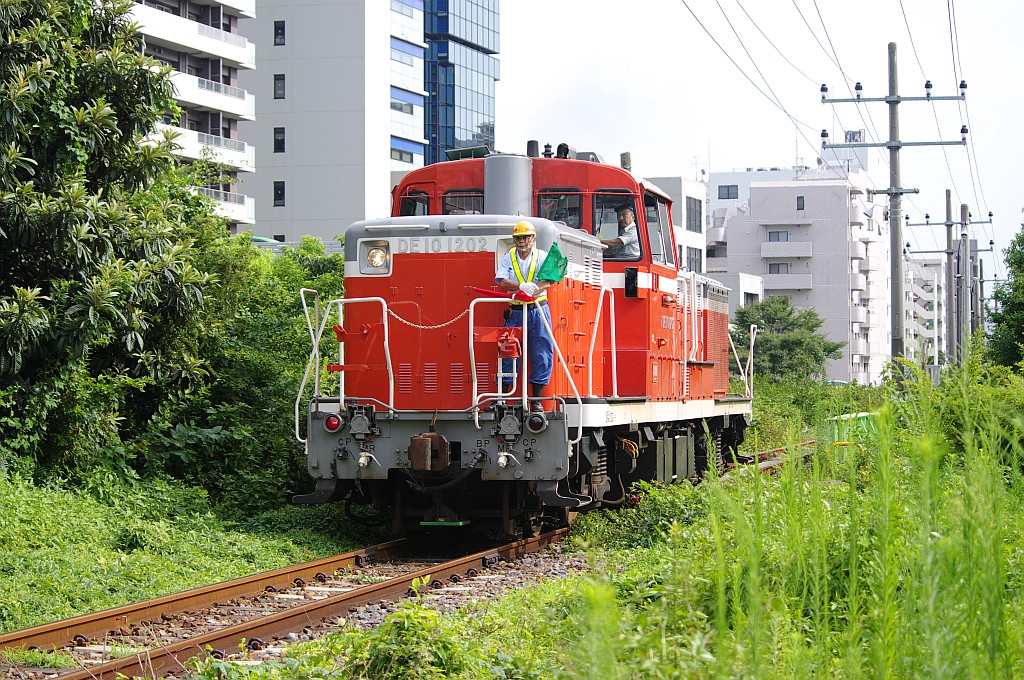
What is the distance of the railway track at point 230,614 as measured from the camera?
6.07 m

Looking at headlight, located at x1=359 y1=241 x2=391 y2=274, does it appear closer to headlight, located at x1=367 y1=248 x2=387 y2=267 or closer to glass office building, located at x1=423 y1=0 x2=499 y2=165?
headlight, located at x1=367 y1=248 x2=387 y2=267

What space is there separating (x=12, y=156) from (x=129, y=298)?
5.42 feet

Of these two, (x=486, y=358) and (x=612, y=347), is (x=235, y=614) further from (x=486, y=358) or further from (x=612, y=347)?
(x=612, y=347)

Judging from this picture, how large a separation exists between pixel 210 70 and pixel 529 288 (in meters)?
43.1

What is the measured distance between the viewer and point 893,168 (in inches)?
976

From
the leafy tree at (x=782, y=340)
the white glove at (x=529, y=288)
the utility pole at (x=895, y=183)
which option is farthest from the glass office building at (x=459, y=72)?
the white glove at (x=529, y=288)

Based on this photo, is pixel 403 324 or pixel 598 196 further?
pixel 598 196

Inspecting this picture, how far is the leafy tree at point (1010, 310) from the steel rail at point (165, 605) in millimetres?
23754

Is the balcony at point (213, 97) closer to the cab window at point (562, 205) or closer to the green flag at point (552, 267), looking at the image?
the cab window at point (562, 205)

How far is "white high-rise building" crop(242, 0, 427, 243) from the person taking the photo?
6056cm

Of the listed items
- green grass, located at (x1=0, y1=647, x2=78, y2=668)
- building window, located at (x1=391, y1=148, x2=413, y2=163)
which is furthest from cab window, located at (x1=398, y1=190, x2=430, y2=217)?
building window, located at (x1=391, y1=148, x2=413, y2=163)

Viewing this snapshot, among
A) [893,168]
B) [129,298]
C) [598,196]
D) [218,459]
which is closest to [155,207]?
[129,298]

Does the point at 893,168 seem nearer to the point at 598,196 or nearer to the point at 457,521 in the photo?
the point at 598,196

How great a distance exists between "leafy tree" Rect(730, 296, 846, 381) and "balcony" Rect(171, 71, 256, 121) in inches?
1006
